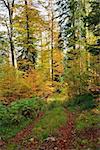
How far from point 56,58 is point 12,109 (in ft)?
63.2

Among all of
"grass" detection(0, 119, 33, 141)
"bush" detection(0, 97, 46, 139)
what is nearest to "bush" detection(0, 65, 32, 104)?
"bush" detection(0, 97, 46, 139)

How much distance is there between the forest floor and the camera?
35.6 feet

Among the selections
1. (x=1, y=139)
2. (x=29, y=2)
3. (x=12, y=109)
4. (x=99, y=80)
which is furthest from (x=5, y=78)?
(x=29, y=2)

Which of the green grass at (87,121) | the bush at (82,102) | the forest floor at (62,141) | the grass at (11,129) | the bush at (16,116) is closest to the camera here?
the forest floor at (62,141)

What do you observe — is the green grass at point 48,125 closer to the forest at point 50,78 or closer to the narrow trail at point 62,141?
the forest at point 50,78

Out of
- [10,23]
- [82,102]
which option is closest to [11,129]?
[82,102]

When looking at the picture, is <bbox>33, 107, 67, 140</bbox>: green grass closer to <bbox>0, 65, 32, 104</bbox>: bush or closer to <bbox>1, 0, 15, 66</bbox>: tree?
<bbox>0, 65, 32, 104</bbox>: bush

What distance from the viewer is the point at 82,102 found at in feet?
65.6

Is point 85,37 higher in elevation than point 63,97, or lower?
higher

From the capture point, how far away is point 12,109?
16.0 metres

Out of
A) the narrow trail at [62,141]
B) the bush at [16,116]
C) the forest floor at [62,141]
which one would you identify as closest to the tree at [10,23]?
the bush at [16,116]

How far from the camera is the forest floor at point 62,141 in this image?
35.6 ft

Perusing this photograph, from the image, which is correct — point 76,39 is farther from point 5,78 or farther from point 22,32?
point 5,78

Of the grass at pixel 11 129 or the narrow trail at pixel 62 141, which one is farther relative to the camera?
the grass at pixel 11 129
